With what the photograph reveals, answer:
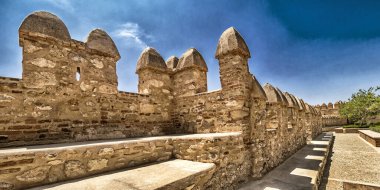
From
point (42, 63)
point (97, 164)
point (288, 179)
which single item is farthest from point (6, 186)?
point (288, 179)

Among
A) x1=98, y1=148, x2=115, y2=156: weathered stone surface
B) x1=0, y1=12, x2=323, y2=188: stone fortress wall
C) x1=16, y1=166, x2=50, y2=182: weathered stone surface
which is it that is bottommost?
x1=16, y1=166, x2=50, y2=182: weathered stone surface

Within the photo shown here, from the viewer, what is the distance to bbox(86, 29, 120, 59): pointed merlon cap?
4.51 meters

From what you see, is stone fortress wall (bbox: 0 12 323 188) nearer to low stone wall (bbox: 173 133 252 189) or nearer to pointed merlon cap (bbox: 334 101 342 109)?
low stone wall (bbox: 173 133 252 189)

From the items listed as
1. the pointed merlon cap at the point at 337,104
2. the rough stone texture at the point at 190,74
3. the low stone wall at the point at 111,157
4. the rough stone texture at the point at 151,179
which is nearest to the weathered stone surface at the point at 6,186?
the low stone wall at the point at 111,157

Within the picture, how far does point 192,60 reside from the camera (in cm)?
599

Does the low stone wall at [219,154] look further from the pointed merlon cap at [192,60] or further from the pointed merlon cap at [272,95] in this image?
the pointed merlon cap at [272,95]

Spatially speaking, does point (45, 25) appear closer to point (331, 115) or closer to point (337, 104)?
point (337, 104)

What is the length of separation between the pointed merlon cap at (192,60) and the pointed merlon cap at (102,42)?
7.07 feet

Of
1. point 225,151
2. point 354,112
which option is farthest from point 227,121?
point 354,112

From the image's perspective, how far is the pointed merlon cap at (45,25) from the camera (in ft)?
11.7

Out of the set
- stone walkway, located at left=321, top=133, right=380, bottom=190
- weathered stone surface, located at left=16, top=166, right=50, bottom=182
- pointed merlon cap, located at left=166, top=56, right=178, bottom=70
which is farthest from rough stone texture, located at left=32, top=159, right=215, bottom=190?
stone walkway, located at left=321, top=133, right=380, bottom=190

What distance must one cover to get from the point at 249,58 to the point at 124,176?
14.6 feet

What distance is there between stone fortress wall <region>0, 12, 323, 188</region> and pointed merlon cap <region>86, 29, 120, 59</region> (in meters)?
0.02

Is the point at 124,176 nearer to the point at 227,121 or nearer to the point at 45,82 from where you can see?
the point at 45,82
